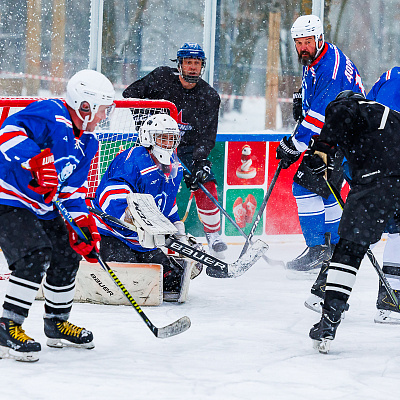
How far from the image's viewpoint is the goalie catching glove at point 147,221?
3.30 metres

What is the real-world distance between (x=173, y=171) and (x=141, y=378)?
5.10ft

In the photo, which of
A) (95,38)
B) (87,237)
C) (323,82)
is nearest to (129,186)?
(87,237)

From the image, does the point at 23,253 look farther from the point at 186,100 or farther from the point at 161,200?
the point at 186,100

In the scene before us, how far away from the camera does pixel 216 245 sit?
194 inches

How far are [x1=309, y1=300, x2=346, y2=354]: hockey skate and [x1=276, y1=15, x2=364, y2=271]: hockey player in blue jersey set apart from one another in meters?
1.40

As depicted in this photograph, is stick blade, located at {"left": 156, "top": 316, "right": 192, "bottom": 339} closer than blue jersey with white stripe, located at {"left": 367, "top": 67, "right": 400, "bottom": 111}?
Yes

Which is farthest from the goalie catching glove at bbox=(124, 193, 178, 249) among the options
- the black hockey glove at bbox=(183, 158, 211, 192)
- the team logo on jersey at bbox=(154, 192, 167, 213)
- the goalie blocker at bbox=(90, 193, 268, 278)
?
the black hockey glove at bbox=(183, 158, 211, 192)

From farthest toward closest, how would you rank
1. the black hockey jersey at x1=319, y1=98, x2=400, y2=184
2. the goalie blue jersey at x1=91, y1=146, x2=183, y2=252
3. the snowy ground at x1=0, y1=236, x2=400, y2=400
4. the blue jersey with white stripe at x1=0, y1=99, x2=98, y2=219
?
the goalie blue jersey at x1=91, y1=146, x2=183, y2=252 < the black hockey jersey at x1=319, y1=98, x2=400, y2=184 < the blue jersey with white stripe at x1=0, y1=99, x2=98, y2=219 < the snowy ground at x1=0, y1=236, x2=400, y2=400

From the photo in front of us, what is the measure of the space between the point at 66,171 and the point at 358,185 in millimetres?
1030

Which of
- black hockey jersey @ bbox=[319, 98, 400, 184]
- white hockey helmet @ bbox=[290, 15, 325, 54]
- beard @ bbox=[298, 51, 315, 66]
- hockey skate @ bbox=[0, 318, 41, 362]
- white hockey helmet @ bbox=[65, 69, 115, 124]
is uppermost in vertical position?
white hockey helmet @ bbox=[290, 15, 325, 54]

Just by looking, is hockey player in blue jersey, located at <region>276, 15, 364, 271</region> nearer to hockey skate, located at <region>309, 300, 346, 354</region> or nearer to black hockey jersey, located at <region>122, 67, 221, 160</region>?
black hockey jersey, located at <region>122, 67, 221, 160</region>

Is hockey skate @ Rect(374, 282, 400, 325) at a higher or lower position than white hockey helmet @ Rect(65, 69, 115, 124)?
lower

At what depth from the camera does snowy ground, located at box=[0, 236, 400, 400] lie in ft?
7.69

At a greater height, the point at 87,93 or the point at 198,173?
the point at 87,93
